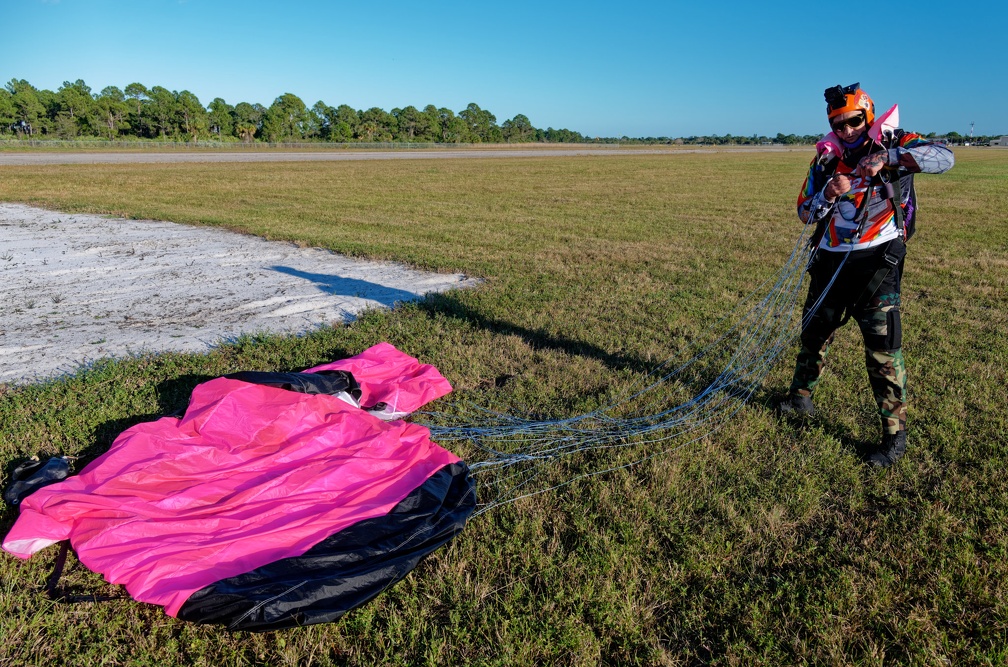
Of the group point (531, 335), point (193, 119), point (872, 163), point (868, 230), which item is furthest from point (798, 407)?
point (193, 119)

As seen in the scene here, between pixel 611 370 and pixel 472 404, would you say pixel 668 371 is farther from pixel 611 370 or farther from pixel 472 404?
pixel 472 404

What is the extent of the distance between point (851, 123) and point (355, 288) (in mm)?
5391

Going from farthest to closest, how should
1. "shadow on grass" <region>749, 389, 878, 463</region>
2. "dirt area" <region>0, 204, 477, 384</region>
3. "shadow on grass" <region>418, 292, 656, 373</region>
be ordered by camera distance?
"dirt area" <region>0, 204, 477, 384</region> → "shadow on grass" <region>418, 292, 656, 373</region> → "shadow on grass" <region>749, 389, 878, 463</region>

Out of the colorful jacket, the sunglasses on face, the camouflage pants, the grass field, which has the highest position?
the sunglasses on face

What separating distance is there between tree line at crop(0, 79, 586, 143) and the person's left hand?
90141 mm

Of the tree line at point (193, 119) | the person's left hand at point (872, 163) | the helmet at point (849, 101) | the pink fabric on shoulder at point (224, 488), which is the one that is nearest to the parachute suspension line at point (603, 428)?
the pink fabric on shoulder at point (224, 488)

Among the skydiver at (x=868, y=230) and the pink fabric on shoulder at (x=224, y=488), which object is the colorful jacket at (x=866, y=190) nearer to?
the skydiver at (x=868, y=230)

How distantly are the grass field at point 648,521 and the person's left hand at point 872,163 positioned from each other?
1.53 meters

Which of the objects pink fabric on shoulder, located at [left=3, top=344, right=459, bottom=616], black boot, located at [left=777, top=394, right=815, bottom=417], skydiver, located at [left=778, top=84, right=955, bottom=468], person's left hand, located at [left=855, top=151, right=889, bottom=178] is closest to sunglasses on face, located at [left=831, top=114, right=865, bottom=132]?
skydiver, located at [left=778, top=84, right=955, bottom=468]

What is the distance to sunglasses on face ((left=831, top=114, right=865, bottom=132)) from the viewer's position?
3.17 metres

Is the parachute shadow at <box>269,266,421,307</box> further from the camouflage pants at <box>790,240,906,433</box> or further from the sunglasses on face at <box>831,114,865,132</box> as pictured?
the sunglasses on face at <box>831,114,865,132</box>

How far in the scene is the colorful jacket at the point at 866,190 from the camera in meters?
2.90

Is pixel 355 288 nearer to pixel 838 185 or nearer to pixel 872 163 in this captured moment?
pixel 838 185

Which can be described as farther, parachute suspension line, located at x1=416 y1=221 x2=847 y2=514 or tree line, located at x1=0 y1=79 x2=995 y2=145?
tree line, located at x1=0 y1=79 x2=995 y2=145
